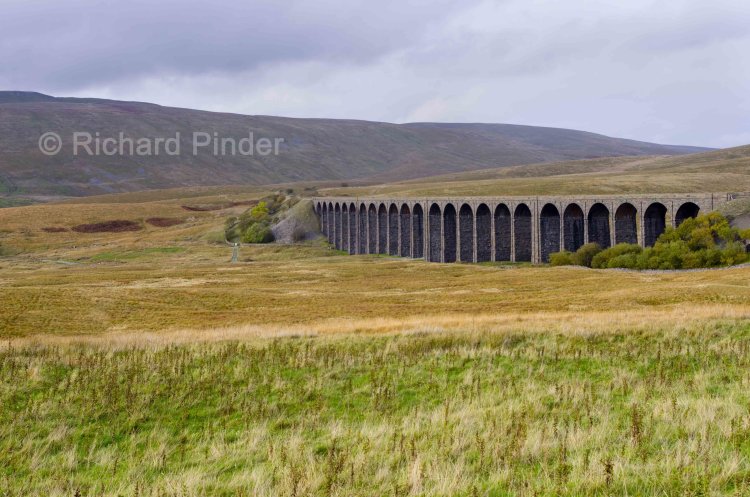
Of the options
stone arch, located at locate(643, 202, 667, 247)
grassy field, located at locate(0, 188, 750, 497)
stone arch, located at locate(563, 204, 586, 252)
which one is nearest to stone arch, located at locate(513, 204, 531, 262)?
stone arch, located at locate(563, 204, 586, 252)

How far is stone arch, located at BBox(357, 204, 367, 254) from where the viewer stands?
326 feet

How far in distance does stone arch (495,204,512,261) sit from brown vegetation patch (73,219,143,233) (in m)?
87.1

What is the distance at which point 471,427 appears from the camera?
1121 centimetres

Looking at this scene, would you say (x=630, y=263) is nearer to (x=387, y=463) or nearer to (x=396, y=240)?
(x=396, y=240)

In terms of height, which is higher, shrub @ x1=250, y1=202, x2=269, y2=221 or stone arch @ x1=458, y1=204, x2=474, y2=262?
shrub @ x1=250, y1=202, x2=269, y2=221

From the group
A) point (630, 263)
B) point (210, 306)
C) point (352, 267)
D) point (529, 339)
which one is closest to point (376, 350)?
point (529, 339)

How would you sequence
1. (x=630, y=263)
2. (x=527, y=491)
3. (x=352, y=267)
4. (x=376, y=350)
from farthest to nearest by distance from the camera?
(x=352, y=267), (x=630, y=263), (x=376, y=350), (x=527, y=491)

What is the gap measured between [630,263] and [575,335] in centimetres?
3865

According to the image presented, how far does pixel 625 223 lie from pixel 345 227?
56.5 m

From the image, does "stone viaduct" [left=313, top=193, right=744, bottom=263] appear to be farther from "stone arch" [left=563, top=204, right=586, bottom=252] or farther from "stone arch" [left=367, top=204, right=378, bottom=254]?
"stone arch" [left=367, top=204, right=378, bottom=254]

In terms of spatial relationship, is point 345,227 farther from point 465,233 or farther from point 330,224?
point 465,233

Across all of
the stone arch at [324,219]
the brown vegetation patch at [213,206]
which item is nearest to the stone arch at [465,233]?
the stone arch at [324,219]

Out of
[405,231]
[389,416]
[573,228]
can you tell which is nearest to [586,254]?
[573,228]

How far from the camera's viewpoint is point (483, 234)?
7325 centimetres
